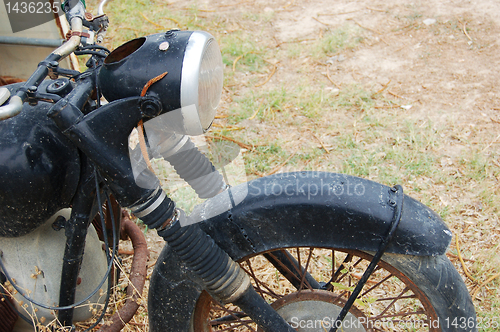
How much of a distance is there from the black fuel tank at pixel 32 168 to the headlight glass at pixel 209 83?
0.42 meters

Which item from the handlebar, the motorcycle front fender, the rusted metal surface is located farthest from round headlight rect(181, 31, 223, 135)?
the rusted metal surface

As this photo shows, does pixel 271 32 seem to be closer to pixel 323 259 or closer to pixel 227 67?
pixel 227 67

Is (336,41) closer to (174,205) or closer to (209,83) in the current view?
(209,83)

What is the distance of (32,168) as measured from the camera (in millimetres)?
1160

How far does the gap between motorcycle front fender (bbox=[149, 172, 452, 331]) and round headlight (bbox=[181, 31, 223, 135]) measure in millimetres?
263

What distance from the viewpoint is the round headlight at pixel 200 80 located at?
3.15 feet

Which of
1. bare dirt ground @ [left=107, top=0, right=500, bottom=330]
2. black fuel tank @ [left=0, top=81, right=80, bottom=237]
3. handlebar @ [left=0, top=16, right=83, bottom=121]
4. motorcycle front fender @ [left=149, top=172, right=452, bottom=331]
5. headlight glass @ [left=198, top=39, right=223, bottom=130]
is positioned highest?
handlebar @ [left=0, top=16, right=83, bottom=121]

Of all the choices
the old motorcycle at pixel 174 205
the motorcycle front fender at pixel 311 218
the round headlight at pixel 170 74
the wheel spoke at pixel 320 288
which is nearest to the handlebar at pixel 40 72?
the old motorcycle at pixel 174 205

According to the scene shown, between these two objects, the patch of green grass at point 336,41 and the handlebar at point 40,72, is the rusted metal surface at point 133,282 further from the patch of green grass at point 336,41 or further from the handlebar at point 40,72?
the patch of green grass at point 336,41

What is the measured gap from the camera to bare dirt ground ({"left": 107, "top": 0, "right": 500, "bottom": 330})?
223 centimetres

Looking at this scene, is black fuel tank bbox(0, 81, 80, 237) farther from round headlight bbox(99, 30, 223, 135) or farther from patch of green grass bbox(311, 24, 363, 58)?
patch of green grass bbox(311, 24, 363, 58)

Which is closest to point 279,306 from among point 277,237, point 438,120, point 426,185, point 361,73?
point 277,237

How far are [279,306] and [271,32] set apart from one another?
3.10m

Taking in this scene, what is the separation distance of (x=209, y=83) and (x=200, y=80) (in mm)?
55
